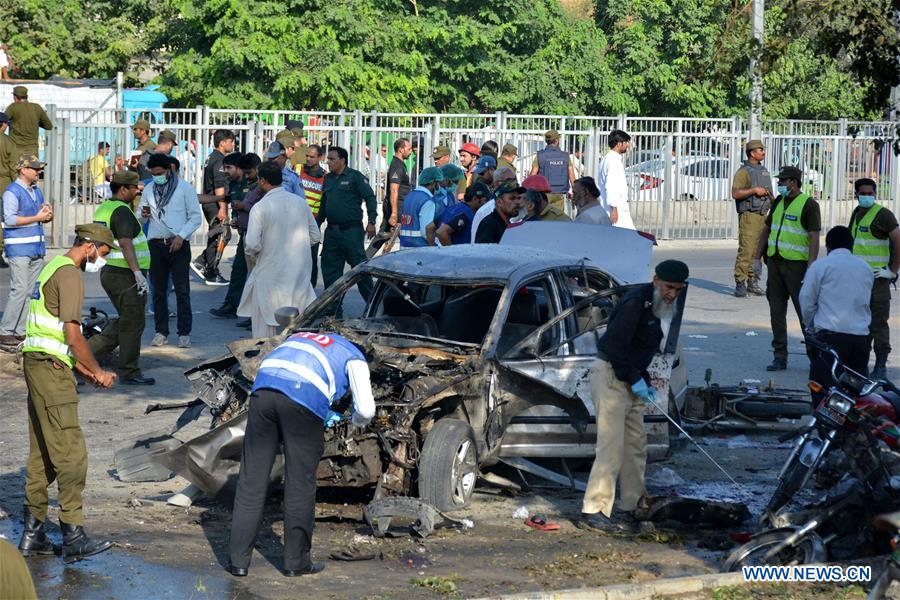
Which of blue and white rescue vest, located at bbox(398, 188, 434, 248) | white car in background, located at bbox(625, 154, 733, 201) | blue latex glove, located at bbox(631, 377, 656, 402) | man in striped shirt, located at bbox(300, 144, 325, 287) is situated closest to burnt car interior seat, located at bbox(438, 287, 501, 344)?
blue latex glove, located at bbox(631, 377, 656, 402)

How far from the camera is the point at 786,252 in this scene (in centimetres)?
1260

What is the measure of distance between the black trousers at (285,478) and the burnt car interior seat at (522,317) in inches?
95.3

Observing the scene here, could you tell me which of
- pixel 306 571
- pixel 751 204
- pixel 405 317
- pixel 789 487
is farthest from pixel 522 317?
pixel 751 204

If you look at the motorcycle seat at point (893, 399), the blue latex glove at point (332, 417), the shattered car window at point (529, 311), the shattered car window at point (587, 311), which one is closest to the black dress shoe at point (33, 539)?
the blue latex glove at point (332, 417)

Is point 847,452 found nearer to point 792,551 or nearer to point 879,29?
point 792,551

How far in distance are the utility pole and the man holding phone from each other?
5.49 meters

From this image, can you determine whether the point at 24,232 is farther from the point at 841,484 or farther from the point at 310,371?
the point at 841,484

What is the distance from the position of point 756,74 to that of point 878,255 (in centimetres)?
331

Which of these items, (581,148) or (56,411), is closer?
(56,411)

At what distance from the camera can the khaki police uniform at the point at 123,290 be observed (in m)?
11.2

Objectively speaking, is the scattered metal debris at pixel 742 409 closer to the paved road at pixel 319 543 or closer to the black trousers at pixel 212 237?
the paved road at pixel 319 543

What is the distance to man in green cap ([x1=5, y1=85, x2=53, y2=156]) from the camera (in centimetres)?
1905

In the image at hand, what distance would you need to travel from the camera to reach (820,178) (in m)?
26.0

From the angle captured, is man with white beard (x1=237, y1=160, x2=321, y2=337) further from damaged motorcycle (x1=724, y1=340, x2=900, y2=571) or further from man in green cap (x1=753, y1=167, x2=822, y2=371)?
damaged motorcycle (x1=724, y1=340, x2=900, y2=571)
